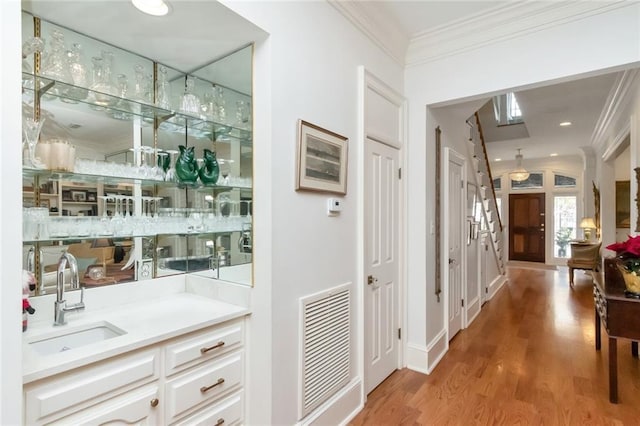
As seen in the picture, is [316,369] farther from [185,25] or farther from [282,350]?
[185,25]

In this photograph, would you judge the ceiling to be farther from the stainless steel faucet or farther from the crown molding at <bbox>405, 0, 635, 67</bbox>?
the stainless steel faucet

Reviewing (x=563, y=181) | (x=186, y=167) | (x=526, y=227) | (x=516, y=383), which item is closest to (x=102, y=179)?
(x=186, y=167)

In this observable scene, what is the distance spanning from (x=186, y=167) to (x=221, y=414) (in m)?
1.43

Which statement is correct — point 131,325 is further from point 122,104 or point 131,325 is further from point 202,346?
point 122,104

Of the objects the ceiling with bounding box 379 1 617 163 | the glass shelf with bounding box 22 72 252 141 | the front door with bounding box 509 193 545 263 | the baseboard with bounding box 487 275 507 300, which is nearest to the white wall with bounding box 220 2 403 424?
the glass shelf with bounding box 22 72 252 141

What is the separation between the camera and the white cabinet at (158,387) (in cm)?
116

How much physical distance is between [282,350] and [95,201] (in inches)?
51.8

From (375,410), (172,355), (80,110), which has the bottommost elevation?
(375,410)

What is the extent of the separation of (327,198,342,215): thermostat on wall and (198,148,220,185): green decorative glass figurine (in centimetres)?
78

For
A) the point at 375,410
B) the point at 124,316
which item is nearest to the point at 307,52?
the point at 124,316

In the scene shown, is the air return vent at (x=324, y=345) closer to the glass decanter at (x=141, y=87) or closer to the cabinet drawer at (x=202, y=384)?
the cabinet drawer at (x=202, y=384)

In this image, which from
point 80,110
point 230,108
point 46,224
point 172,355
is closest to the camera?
point 172,355

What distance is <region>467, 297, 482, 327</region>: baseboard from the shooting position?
4356 mm

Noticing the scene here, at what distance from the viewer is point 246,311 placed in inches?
70.4
